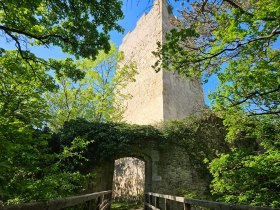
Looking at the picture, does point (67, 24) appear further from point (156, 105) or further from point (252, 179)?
point (156, 105)

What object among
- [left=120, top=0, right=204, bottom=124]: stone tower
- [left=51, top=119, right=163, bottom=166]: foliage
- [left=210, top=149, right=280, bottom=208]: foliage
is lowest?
[left=210, top=149, right=280, bottom=208]: foliage

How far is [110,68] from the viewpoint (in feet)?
48.0

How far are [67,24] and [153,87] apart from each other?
925cm

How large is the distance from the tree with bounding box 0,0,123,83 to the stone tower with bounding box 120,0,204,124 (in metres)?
7.70

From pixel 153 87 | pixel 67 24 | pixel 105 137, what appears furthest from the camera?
pixel 153 87

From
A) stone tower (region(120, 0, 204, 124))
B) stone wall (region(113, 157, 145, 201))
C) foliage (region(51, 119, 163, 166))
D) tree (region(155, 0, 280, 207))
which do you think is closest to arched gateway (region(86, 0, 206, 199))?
stone tower (region(120, 0, 204, 124))

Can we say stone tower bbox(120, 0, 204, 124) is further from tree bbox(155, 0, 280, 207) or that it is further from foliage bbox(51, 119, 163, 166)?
tree bbox(155, 0, 280, 207)

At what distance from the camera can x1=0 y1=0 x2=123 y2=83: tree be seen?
442cm

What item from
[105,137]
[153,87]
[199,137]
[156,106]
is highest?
[153,87]

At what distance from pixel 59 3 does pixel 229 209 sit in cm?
424

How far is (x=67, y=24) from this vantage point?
16.6 feet

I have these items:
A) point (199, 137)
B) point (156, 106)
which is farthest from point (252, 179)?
point (156, 106)

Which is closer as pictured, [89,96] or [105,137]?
[105,137]

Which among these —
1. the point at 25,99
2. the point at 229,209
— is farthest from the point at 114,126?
the point at 229,209
